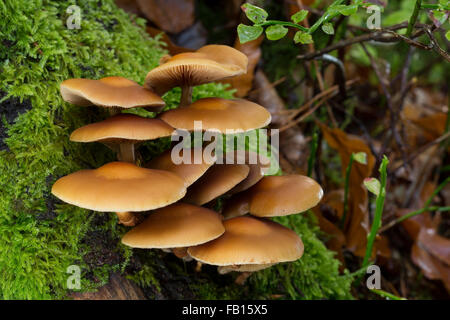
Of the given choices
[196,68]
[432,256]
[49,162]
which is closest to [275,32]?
[196,68]

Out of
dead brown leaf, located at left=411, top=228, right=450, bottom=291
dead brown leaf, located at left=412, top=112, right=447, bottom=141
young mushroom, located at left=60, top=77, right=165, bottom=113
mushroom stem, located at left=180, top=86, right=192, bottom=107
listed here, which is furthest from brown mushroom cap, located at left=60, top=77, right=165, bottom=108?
dead brown leaf, located at left=412, top=112, right=447, bottom=141

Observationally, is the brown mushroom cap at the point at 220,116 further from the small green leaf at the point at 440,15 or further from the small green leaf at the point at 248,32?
the small green leaf at the point at 440,15

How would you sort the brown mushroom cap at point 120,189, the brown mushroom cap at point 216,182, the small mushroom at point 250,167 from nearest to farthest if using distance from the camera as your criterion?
the brown mushroom cap at point 120,189 → the brown mushroom cap at point 216,182 → the small mushroom at point 250,167

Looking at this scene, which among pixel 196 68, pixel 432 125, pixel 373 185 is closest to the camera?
pixel 196 68

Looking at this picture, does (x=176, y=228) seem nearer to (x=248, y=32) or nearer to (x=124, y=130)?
(x=124, y=130)

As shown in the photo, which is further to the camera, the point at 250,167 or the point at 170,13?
the point at 170,13

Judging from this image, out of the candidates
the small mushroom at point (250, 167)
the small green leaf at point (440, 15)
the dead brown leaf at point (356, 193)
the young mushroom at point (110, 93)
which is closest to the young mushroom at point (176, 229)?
the small mushroom at point (250, 167)

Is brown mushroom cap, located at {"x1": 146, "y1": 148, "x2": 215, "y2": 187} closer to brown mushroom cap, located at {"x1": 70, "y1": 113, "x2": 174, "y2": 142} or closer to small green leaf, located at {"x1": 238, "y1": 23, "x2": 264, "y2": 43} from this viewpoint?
brown mushroom cap, located at {"x1": 70, "y1": 113, "x2": 174, "y2": 142}
